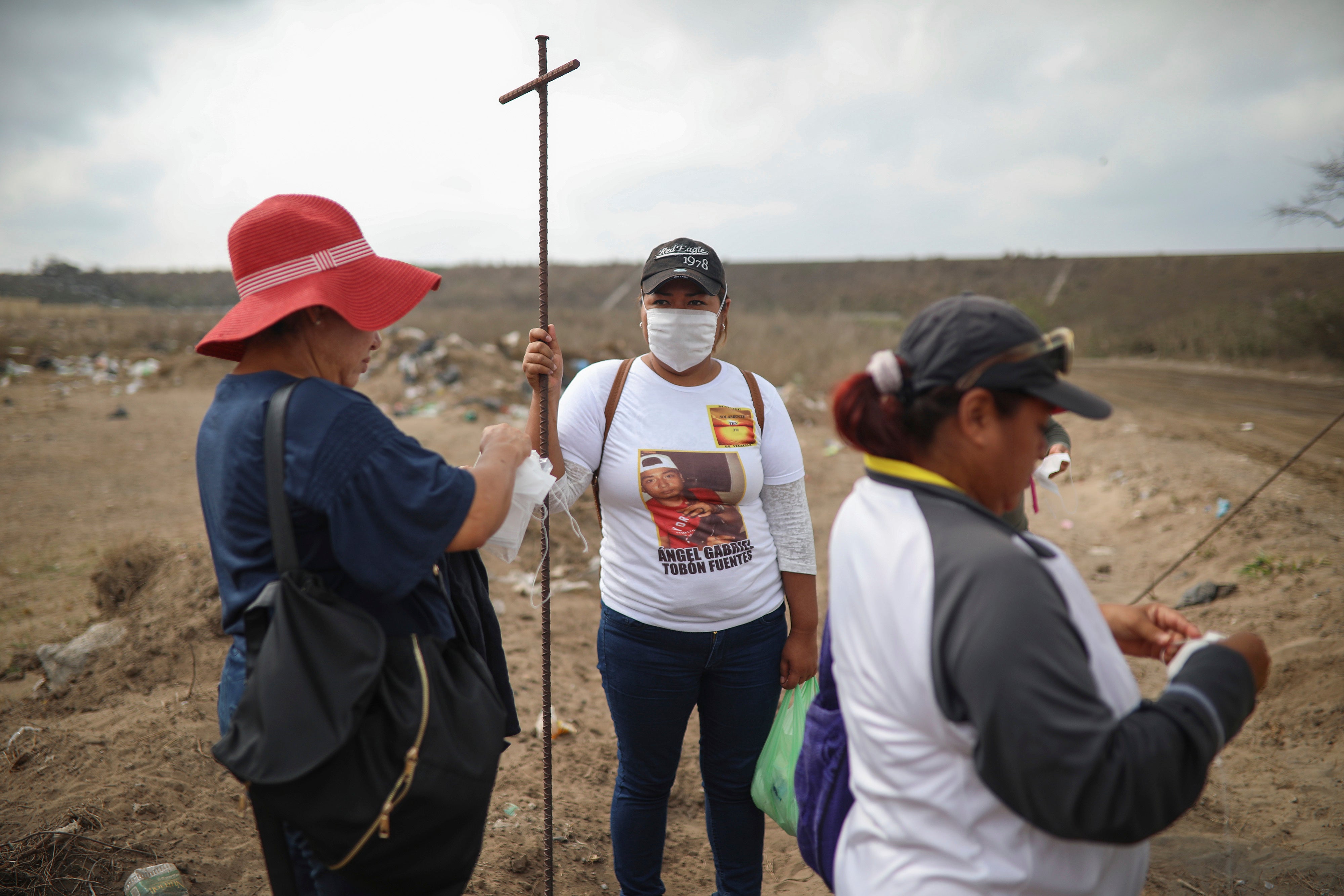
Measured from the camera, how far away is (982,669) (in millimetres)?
985

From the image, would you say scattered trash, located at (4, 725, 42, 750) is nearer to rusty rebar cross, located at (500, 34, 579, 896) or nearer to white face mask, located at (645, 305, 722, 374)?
rusty rebar cross, located at (500, 34, 579, 896)

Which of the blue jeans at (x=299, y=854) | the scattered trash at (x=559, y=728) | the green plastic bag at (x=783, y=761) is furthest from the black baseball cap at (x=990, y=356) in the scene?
the scattered trash at (x=559, y=728)

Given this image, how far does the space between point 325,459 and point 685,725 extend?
135 cm

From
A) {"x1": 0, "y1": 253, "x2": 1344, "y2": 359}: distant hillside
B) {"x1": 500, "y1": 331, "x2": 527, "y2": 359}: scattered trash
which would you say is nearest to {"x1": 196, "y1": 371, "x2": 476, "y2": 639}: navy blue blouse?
{"x1": 500, "y1": 331, "x2": 527, "y2": 359}: scattered trash

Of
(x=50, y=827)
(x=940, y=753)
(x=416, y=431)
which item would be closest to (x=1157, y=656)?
(x=940, y=753)

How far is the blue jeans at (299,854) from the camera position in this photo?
4.72ft

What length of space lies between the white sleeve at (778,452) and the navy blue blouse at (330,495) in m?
1.06

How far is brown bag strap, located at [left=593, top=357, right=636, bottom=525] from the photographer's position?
2.22 metres

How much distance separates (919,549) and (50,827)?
3037 mm

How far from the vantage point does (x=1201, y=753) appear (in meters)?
1.02

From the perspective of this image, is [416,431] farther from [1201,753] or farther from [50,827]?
[1201,753]

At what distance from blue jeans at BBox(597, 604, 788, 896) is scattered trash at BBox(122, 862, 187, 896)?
1.41m

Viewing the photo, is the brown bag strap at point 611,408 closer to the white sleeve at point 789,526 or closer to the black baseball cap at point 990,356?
the white sleeve at point 789,526

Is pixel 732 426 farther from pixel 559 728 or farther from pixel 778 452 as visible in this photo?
pixel 559 728
